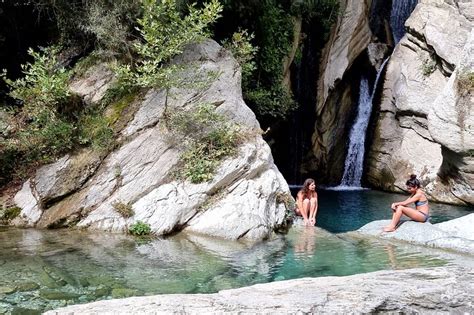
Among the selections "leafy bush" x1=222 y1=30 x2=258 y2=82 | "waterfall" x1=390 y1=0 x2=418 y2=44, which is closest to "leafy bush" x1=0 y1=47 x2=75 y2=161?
"leafy bush" x1=222 y1=30 x2=258 y2=82

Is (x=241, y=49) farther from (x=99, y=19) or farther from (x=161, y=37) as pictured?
(x=99, y=19)

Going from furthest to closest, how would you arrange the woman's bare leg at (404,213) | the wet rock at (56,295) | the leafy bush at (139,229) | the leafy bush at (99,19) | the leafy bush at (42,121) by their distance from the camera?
1. the leafy bush at (99,19)
2. the leafy bush at (42,121)
3. the woman's bare leg at (404,213)
4. the leafy bush at (139,229)
5. the wet rock at (56,295)

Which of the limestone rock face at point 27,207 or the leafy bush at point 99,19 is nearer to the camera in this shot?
the limestone rock face at point 27,207

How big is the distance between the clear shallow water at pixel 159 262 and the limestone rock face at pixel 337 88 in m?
10.9

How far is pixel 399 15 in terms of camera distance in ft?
75.3

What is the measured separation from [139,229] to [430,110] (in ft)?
35.8

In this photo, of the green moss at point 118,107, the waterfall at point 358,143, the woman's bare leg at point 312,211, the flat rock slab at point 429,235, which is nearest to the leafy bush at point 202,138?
the green moss at point 118,107

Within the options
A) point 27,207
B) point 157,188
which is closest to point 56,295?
point 157,188

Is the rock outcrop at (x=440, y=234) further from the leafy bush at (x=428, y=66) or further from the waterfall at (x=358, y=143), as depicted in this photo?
the waterfall at (x=358, y=143)

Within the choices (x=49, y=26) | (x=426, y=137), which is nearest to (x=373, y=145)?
(x=426, y=137)

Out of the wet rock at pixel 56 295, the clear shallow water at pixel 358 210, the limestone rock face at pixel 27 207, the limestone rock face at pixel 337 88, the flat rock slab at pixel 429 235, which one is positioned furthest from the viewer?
the limestone rock face at pixel 337 88

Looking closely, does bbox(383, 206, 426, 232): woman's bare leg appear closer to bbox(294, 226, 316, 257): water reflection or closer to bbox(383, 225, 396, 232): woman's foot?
bbox(383, 225, 396, 232): woman's foot

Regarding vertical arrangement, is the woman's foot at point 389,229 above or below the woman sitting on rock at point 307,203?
below

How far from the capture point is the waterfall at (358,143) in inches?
857
